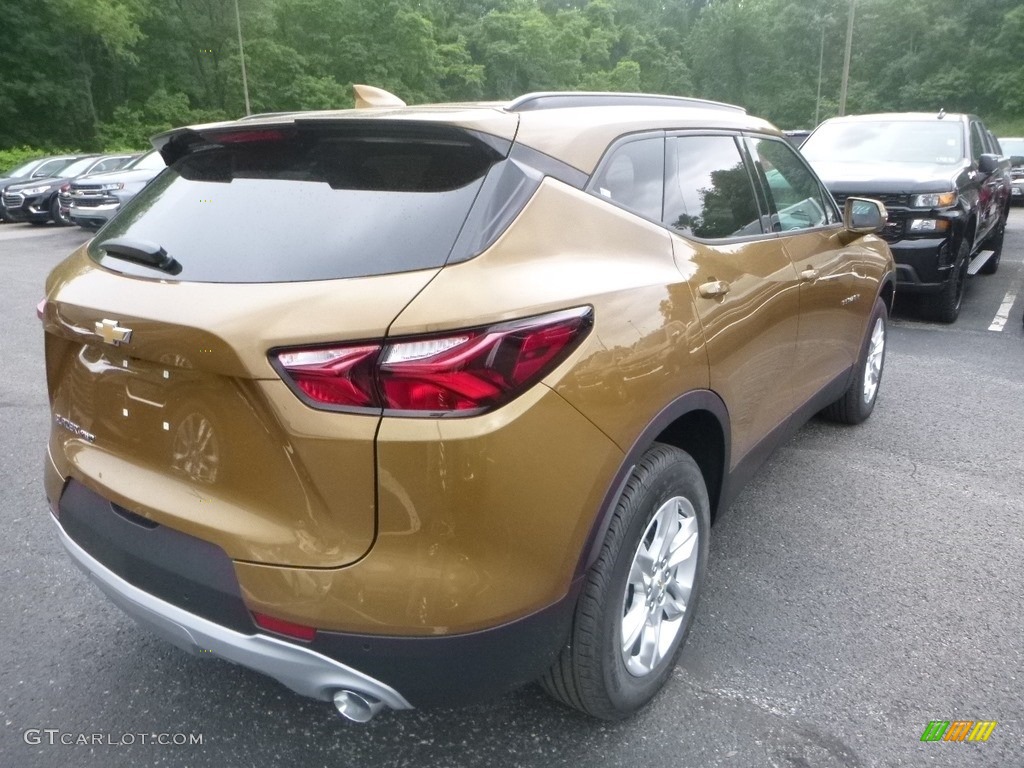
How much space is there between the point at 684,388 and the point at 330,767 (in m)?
1.39

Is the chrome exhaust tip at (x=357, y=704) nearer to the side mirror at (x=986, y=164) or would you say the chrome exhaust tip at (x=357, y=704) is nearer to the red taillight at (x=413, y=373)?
the red taillight at (x=413, y=373)

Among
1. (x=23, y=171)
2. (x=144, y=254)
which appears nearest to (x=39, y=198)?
(x=23, y=171)

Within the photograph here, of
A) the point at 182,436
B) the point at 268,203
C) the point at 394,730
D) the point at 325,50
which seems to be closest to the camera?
the point at 182,436

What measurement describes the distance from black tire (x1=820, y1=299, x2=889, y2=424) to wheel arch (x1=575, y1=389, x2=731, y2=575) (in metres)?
1.91

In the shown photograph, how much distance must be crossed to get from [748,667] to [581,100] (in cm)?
183

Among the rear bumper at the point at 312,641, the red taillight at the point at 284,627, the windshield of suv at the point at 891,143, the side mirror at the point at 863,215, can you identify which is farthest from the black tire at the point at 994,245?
the red taillight at the point at 284,627

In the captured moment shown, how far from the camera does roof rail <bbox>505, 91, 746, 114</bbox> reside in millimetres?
2369

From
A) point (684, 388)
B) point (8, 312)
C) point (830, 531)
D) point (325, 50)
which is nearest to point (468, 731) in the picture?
point (684, 388)

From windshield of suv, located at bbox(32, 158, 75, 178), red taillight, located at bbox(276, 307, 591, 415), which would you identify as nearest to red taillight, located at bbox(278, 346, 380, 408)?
red taillight, located at bbox(276, 307, 591, 415)

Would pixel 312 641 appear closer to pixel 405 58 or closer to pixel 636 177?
pixel 636 177

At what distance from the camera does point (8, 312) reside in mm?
8414

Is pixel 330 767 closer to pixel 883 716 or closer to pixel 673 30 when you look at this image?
pixel 883 716

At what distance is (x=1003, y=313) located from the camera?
7.99 m

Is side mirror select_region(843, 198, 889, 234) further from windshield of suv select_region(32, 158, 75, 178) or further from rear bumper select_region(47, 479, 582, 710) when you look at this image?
windshield of suv select_region(32, 158, 75, 178)
